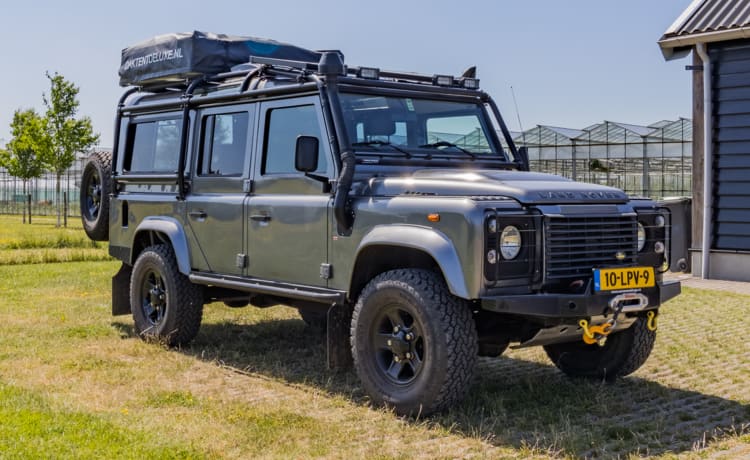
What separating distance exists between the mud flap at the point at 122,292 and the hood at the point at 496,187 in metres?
3.91

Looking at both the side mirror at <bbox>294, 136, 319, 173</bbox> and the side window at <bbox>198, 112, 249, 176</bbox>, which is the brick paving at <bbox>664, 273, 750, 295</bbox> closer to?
the side window at <bbox>198, 112, 249, 176</bbox>

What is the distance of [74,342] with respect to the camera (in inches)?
328

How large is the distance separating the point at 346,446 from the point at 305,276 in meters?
1.80

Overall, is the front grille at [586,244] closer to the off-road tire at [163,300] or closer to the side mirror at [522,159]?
the side mirror at [522,159]

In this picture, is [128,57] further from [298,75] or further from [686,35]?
[686,35]

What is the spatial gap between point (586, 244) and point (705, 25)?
9051 mm

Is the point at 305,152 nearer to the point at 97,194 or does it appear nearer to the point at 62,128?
the point at 97,194

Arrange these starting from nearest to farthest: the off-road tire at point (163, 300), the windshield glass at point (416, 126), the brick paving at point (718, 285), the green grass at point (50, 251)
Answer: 1. the windshield glass at point (416, 126)
2. the off-road tire at point (163, 300)
3. the brick paving at point (718, 285)
4. the green grass at point (50, 251)

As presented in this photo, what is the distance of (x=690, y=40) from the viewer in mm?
13570

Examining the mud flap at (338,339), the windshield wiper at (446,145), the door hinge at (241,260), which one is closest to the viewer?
the mud flap at (338,339)

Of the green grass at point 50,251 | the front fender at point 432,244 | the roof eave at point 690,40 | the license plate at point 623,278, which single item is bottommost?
the green grass at point 50,251

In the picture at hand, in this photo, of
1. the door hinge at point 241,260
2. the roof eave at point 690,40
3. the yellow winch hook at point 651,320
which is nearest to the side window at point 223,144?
the door hinge at point 241,260

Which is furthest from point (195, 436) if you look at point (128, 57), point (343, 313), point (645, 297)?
point (128, 57)

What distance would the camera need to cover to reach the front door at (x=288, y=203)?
6.48 m
